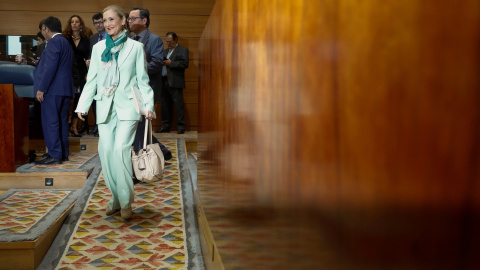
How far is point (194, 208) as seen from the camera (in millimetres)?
4488

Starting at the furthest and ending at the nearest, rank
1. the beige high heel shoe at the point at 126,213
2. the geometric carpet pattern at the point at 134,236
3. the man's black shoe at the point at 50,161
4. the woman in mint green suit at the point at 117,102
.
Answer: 1. the man's black shoe at the point at 50,161
2. the beige high heel shoe at the point at 126,213
3. the woman in mint green suit at the point at 117,102
4. the geometric carpet pattern at the point at 134,236

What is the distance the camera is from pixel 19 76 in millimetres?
7121

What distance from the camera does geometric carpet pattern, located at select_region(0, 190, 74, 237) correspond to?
3.82m

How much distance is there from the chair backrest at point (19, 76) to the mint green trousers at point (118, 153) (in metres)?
3.69

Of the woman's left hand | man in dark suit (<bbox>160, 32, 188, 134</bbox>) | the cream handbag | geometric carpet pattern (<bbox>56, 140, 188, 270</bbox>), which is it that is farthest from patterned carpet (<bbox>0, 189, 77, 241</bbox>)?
man in dark suit (<bbox>160, 32, 188, 134</bbox>)

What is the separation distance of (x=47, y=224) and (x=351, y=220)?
3.32 m

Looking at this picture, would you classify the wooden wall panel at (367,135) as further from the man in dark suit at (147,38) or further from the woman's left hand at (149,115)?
the man in dark suit at (147,38)

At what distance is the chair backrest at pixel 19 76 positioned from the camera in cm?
706

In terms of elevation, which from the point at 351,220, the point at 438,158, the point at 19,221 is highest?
the point at 438,158

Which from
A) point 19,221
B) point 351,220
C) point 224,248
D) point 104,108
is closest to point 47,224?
point 19,221

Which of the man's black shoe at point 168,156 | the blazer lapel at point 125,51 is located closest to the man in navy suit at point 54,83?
the man's black shoe at point 168,156

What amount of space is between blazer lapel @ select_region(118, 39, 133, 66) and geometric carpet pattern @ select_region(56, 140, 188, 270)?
1.21 m

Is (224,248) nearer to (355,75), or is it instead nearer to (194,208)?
(355,75)

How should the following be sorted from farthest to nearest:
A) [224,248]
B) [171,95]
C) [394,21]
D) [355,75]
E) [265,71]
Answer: [171,95] → [224,248] → [265,71] → [355,75] → [394,21]
